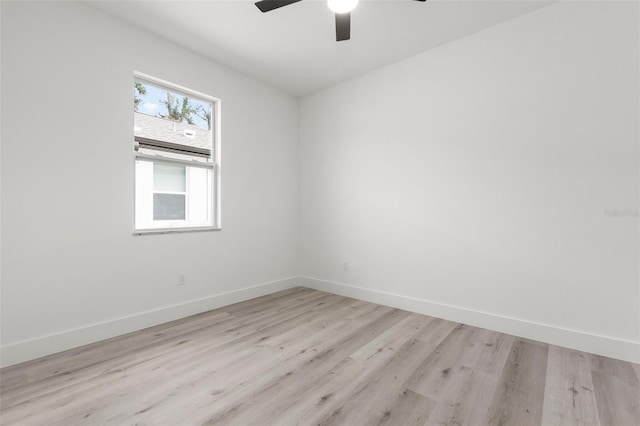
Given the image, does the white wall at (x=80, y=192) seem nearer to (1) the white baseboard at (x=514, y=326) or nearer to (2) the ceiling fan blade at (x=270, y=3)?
(2) the ceiling fan blade at (x=270, y=3)

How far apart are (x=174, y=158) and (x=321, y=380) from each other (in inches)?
102

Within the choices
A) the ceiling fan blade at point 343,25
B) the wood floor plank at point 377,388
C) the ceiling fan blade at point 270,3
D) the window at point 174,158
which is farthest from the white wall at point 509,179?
the ceiling fan blade at point 270,3

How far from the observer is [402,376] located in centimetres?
203

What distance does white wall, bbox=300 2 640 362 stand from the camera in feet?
7.61

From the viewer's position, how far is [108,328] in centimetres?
262

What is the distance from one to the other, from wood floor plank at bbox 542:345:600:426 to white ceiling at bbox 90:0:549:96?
9.60 ft

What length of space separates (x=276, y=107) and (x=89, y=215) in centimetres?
265

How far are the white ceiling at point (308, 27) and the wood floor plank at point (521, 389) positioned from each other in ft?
9.56

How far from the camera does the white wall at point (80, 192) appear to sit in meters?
2.19

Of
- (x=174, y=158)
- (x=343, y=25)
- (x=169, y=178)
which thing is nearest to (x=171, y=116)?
(x=174, y=158)

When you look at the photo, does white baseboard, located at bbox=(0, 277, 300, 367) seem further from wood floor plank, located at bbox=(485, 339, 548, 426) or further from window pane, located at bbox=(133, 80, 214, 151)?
wood floor plank, located at bbox=(485, 339, 548, 426)

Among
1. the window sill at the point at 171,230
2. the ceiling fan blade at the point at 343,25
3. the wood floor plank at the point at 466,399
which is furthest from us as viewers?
the window sill at the point at 171,230

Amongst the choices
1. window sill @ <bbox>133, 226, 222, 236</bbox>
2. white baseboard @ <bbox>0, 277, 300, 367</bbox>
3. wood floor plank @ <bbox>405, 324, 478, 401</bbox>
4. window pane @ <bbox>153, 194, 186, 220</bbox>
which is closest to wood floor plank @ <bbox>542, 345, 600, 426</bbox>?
wood floor plank @ <bbox>405, 324, 478, 401</bbox>

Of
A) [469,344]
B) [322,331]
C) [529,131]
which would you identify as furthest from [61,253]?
[529,131]
